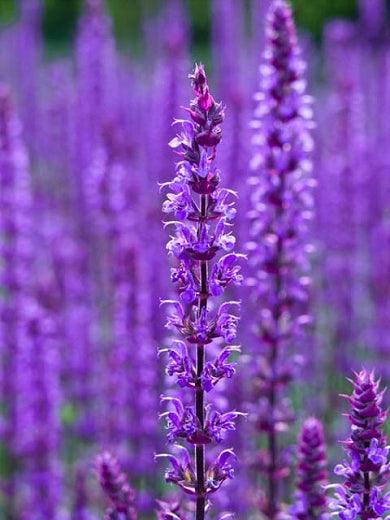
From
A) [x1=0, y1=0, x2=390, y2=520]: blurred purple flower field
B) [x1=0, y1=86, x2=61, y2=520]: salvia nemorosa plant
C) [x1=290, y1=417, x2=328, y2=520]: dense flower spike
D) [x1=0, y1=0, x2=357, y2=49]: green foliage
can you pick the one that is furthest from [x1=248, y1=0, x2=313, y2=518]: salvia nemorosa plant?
[x1=0, y1=0, x2=357, y2=49]: green foliage

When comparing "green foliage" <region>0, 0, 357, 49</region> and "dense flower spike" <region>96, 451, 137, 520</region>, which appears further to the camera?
"green foliage" <region>0, 0, 357, 49</region>

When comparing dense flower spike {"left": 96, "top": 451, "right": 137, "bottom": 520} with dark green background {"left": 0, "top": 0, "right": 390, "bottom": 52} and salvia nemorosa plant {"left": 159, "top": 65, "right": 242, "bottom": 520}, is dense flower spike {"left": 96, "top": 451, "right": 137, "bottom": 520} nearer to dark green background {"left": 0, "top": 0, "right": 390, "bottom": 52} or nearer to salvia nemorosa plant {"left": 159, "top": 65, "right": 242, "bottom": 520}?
salvia nemorosa plant {"left": 159, "top": 65, "right": 242, "bottom": 520}

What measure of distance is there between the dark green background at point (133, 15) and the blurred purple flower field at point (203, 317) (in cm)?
1150

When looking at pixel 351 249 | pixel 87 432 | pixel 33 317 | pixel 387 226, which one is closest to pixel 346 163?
pixel 351 249

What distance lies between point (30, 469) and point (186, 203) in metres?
4.93

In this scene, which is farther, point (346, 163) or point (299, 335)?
point (346, 163)

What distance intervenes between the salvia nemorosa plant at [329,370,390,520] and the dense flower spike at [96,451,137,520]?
844 mm

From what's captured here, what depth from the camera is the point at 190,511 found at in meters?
5.05

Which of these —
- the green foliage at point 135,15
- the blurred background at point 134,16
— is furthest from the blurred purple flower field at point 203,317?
the blurred background at point 134,16

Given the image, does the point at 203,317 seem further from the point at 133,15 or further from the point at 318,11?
the point at 133,15

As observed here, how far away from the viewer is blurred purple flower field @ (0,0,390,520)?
3.62m

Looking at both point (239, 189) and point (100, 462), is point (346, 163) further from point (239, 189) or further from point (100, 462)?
point (100, 462)

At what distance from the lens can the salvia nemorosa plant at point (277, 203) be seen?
572 centimetres

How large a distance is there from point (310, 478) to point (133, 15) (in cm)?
3430
